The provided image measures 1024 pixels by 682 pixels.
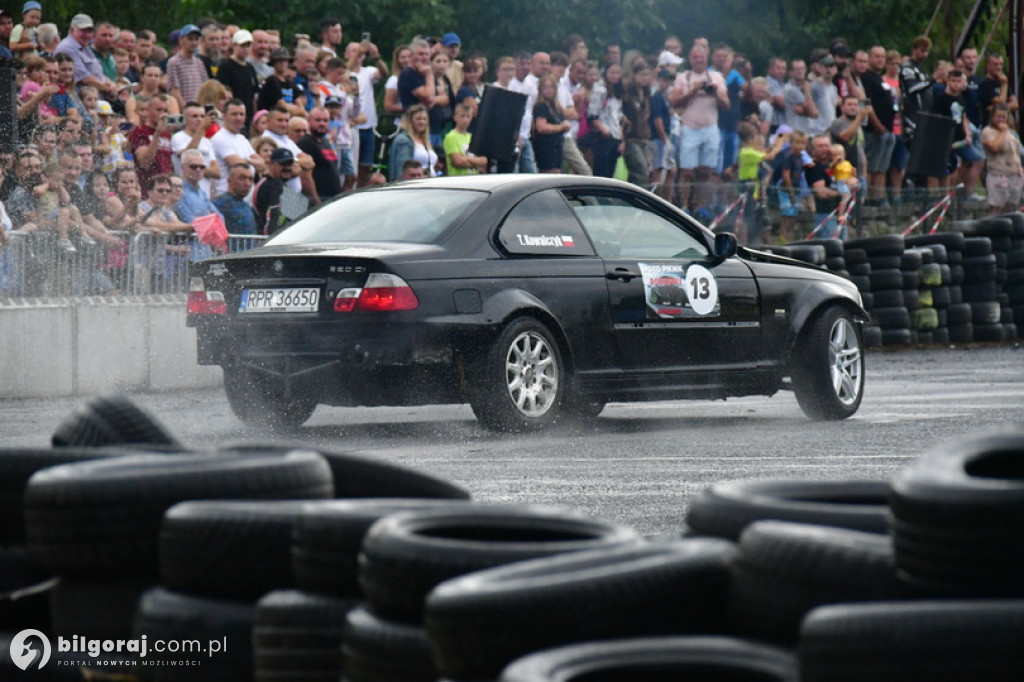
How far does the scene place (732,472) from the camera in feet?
30.4

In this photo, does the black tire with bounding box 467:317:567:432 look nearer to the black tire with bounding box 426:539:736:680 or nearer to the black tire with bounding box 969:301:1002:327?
the black tire with bounding box 426:539:736:680

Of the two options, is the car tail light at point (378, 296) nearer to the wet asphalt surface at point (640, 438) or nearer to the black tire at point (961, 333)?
the wet asphalt surface at point (640, 438)

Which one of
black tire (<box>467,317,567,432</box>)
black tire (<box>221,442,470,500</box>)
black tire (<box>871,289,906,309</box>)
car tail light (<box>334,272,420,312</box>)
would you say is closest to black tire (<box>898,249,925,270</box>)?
black tire (<box>871,289,906,309</box>)

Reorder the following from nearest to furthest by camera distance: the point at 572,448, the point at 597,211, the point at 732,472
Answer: the point at 732,472, the point at 572,448, the point at 597,211

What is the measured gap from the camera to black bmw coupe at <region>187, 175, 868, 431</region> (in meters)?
11.0

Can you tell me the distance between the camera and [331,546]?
3623 millimetres

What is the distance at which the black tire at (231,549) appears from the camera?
3.78m

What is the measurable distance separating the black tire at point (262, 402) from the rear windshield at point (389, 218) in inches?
39.3

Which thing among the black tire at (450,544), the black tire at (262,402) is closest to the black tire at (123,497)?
the black tire at (450,544)

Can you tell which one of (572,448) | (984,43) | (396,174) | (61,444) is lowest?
(572,448)

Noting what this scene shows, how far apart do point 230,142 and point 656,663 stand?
14611mm

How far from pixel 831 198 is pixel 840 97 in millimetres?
3083

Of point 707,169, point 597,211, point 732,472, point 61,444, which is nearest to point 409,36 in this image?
point 707,169

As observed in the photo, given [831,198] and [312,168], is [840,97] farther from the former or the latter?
[312,168]
